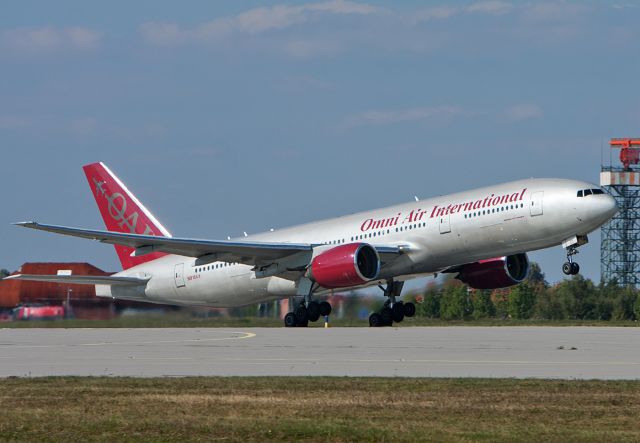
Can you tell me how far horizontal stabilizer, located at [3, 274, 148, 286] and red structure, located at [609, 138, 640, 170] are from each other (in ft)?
270

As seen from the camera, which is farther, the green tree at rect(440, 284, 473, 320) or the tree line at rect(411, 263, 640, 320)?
the tree line at rect(411, 263, 640, 320)

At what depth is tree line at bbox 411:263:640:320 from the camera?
56.8m

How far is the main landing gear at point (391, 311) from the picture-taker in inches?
1831

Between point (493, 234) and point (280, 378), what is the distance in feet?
75.4

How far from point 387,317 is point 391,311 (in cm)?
31

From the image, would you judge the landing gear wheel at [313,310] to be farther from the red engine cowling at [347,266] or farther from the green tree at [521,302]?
the green tree at [521,302]

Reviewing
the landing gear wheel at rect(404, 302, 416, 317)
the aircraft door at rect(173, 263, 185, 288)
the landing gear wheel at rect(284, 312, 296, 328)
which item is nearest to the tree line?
the landing gear wheel at rect(404, 302, 416, 317)

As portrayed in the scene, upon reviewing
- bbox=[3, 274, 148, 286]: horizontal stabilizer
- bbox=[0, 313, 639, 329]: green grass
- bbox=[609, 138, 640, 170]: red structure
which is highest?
bbox=[609, 138, 640, 170]: red structure

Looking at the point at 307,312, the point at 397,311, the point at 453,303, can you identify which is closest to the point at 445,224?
the point at 397,311

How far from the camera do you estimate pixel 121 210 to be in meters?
53.3

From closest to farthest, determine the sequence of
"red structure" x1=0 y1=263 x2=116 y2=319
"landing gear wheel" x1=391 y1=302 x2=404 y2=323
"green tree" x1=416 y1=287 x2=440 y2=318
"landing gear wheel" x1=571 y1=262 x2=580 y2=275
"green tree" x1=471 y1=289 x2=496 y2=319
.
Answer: "landing gear wheel" x1=571 y1=262 x2=580 y2=275
"landing gear wheel" x1=391 y1=302 x2=404 y2=323
"red structure" x1=0 y1=263 x2=116 y2=319
"green tree" x1=416 y1=287 x2=440 y2=318
"green tree" x1=471 y1=289 x2=496 y2=319

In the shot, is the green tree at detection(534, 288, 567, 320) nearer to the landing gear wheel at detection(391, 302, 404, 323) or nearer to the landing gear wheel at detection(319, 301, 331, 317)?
the landing gear wheel at detection(391, 302, 404, 323)

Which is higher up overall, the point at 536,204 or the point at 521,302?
the point at 536,204

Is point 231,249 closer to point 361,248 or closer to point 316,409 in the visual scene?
point 361,248
